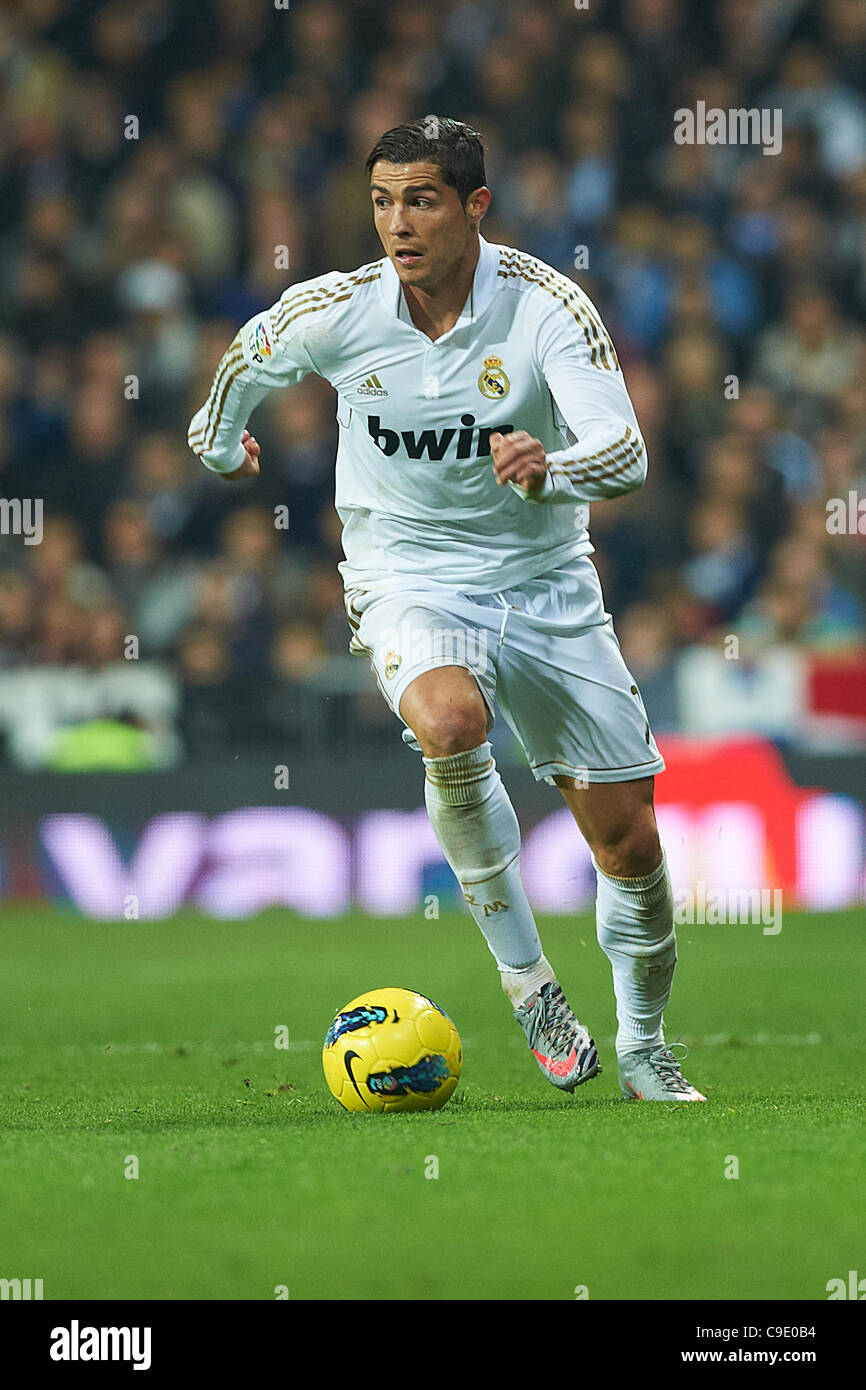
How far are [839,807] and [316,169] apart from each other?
5860mm

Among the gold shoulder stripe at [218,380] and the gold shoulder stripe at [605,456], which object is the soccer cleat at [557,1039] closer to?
the gold shoulder stripe at [605,456]

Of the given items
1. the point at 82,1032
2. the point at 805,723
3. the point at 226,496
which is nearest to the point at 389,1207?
the point at 82,1032

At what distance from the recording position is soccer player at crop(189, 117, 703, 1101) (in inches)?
201

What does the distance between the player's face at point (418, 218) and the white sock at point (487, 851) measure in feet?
3.98

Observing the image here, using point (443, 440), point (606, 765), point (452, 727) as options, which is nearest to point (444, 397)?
point (443, 440)

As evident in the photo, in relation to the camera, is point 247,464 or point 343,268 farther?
point 343,268

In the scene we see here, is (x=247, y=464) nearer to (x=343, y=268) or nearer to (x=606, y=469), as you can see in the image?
(x=606, y=469)

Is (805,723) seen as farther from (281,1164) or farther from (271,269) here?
(281,1164)

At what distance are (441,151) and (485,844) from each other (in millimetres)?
1710

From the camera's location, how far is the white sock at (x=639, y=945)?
5.30 meters

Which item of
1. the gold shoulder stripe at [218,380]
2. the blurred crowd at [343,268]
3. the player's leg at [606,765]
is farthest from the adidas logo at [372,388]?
the blurred crowd at [343,268]

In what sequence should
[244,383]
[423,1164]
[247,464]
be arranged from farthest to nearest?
[247,464] < [244,383] < [423,1164]

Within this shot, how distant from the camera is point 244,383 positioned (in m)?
5.56
